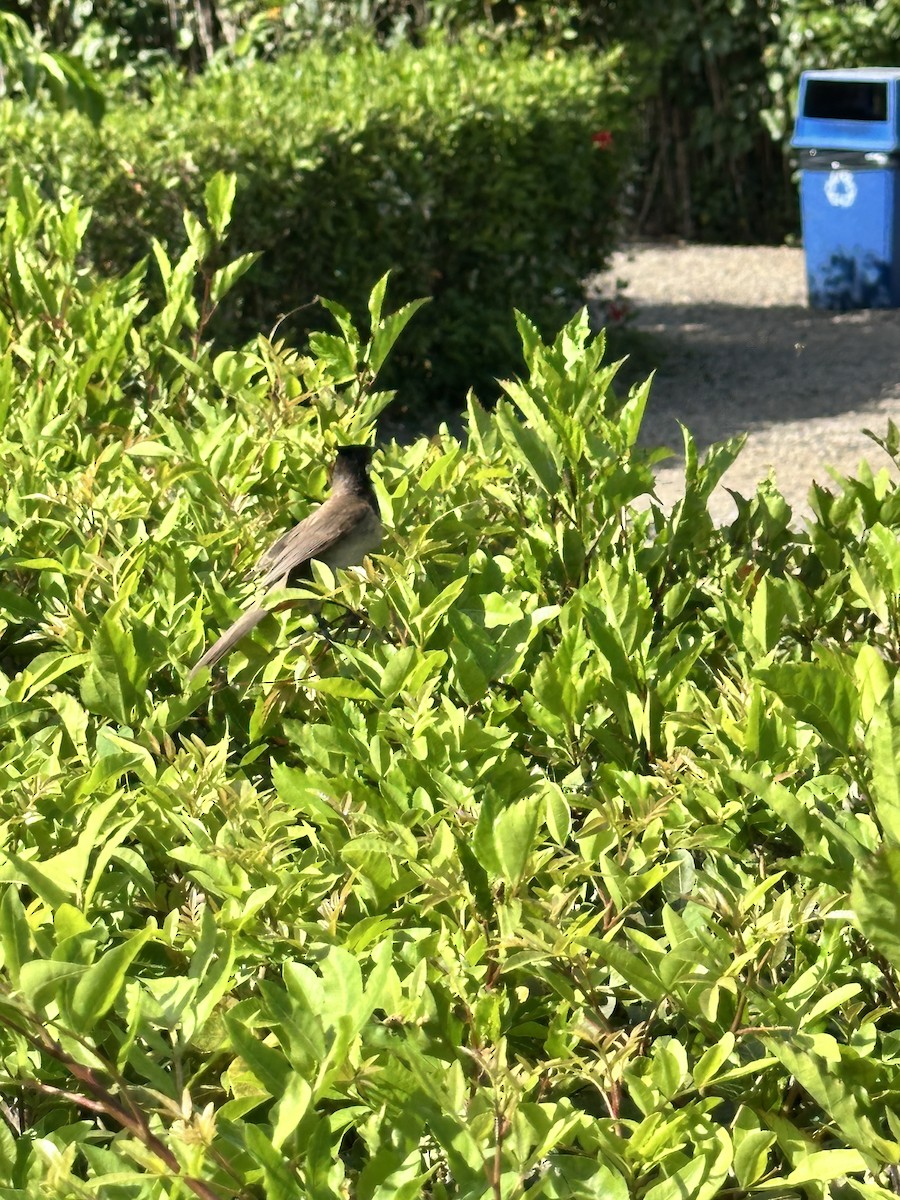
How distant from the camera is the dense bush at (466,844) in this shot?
52.0 inches

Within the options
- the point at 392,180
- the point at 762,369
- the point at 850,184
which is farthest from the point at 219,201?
the point at 850,184

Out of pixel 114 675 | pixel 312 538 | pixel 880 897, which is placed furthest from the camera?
pixel 312 538

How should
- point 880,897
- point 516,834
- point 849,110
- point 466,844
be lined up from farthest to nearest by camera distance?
point 849,110
point 466,844
point 516,834
point 880,897

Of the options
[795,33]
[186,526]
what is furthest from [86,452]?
[795,33]

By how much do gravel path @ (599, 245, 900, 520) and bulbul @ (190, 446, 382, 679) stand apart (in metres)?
6.14

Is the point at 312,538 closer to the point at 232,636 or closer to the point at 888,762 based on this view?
the point at 232,636

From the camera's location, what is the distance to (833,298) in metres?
14.1

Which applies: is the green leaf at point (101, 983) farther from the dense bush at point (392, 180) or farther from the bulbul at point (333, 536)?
the dense bush at point (392, 180)

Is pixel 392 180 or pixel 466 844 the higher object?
pixel 466 844

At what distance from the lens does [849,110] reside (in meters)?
14.0

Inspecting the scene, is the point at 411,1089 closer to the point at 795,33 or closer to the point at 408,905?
the point at 408,905

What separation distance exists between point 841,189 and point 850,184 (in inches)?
4.0

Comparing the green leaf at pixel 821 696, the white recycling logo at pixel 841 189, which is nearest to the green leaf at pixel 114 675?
the green leaf at pixel 821 696

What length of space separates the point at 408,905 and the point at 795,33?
15.5 meters
